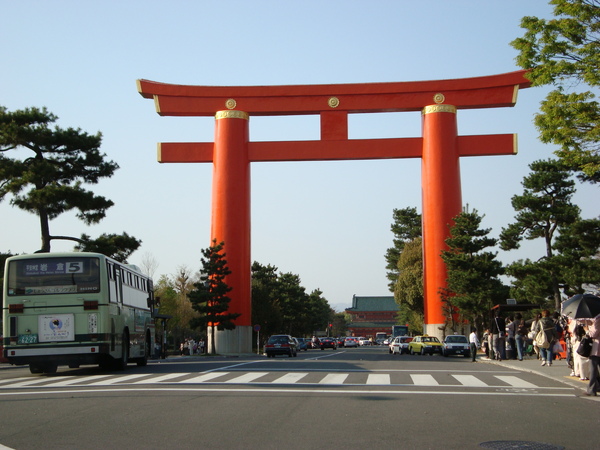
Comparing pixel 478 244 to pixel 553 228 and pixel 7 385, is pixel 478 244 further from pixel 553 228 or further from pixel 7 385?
pixel 7 385

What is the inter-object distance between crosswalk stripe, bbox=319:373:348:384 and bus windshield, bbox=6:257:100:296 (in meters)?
6.61

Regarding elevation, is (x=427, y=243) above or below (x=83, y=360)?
above

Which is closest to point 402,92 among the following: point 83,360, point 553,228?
point 553,228

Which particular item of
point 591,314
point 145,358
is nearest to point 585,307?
point 591,314

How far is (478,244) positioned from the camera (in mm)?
43250

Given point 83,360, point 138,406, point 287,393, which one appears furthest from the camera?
point 83,360

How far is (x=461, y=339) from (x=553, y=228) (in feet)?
26.0

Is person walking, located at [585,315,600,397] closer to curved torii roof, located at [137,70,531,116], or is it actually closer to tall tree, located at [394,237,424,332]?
curved torii roof, located at [137,70,531,116]

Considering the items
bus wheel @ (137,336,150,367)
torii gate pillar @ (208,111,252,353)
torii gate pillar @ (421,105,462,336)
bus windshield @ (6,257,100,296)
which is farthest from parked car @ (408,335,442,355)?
bus windshield @ (6,257,100,296)

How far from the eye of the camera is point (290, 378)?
16484 mm

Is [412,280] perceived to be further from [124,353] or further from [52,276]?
[52,276]

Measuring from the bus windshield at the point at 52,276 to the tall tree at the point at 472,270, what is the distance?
27.8 meters

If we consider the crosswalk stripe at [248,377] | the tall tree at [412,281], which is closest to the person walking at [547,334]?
the crosswalk stripe at [248,377]

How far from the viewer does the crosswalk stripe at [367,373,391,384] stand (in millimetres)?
15484
